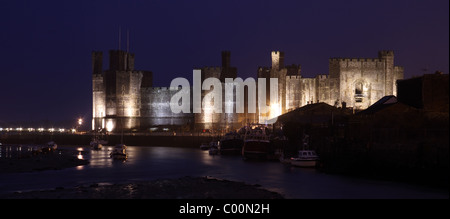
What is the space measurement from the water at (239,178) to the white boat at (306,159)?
409 mm

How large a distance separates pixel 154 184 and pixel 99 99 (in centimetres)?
4131

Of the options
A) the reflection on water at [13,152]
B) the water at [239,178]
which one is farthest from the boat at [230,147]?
the reflection on water at [13,152]

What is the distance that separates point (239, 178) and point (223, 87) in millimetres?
30911

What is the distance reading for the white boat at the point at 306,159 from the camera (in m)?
→ 33.0

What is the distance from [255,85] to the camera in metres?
61.1

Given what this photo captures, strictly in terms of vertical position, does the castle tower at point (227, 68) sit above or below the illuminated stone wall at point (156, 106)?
above

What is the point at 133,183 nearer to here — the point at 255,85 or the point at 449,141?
the point at 449,141

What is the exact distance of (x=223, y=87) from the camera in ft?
195

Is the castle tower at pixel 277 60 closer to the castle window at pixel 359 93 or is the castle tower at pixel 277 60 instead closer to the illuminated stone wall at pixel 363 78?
the illuminated stone wall at pixel 363 78

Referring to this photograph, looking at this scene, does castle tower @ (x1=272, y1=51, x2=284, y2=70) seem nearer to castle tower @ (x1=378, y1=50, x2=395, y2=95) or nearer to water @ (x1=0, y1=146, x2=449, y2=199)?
castle tower @ (x1=378, y1=50, x2=395, y2=95)

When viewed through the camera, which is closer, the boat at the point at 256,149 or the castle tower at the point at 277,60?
the boat at the point at 256,149

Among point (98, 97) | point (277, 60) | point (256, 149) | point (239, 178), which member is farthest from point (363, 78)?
point (98, 97)

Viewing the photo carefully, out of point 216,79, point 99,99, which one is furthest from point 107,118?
point 216,79

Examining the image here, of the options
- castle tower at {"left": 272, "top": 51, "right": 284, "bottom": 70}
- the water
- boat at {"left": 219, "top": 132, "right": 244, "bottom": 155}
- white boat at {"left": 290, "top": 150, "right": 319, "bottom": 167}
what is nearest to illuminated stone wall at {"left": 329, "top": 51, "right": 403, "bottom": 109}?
castle tower at {"left": 272, "top": 51, "right": 284, "bottom": 70}
